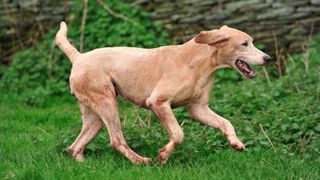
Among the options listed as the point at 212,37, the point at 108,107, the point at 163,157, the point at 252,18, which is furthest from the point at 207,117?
the point at 252,18

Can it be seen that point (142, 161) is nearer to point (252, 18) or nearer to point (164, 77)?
point (164, 77)

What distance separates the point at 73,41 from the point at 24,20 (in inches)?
50.7

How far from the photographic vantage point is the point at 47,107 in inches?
432

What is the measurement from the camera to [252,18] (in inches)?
476

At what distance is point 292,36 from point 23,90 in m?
4.39

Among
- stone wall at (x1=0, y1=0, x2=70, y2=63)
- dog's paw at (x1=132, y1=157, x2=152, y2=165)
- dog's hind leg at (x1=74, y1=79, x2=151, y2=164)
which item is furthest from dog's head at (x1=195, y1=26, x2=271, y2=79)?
stone wall at (x1=0, y1=0, x2=70, y2=63)

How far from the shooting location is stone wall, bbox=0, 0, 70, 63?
1298 centimetres

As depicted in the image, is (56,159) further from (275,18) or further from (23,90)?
(275,18)

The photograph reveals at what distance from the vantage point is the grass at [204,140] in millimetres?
6668

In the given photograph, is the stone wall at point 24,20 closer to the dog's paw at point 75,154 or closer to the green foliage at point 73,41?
the green foliage at point 73,41

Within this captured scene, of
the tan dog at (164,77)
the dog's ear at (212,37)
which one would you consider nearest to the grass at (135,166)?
the tan dog at (164,77)

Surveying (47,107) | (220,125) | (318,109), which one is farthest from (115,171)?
(47,107)

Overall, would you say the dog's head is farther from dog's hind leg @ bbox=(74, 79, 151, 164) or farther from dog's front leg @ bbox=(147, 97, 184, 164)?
dog's hind leg @ bbox=(74, 79, 151, 164)

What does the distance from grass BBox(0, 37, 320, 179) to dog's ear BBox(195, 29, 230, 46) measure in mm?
1136
